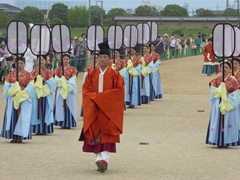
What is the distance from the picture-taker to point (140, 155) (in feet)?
39.7

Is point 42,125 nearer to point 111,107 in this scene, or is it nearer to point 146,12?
point 111,107

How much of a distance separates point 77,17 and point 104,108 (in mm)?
30062

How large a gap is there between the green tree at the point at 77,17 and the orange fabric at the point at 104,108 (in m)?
28.6

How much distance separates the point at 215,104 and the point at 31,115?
3.76 m

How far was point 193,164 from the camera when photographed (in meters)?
11.1

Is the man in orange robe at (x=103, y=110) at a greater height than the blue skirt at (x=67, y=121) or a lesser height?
Answer: greater

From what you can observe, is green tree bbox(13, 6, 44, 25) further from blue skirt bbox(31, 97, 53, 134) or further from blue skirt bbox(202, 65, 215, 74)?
blue skirt bbox(31, 97, 53, 134)

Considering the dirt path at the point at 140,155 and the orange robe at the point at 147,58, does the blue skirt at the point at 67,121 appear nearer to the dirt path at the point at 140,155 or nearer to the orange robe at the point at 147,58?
the dirt path at the point at 140,155

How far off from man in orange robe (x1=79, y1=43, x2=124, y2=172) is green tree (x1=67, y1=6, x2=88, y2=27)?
2857 cm

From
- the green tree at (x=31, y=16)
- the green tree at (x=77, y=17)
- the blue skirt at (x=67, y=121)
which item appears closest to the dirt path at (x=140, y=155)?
the blue skirt at (x=67, y=121)

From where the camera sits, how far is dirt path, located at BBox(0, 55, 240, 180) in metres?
10.2

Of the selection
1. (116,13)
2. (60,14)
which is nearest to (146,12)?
(116,13)

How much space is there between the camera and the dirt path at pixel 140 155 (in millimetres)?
10250

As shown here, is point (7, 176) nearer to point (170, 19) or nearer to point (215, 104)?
point (215, 104)
